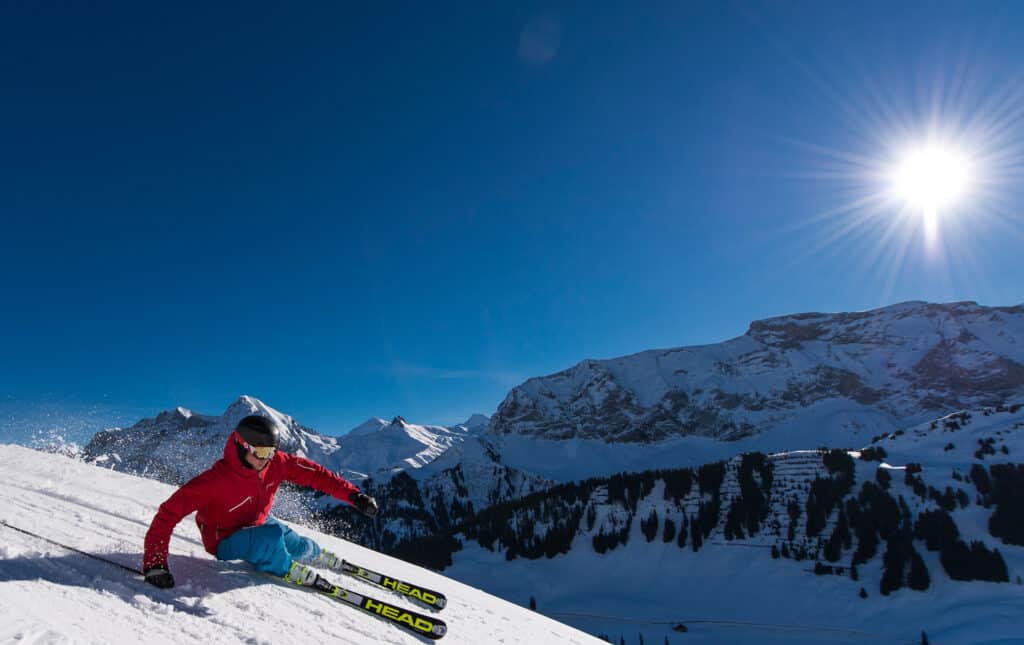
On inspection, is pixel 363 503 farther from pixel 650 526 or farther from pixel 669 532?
pixel 650 526

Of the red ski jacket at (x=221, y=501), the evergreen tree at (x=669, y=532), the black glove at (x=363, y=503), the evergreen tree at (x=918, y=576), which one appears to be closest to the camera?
the red ski jacket at (x=221, y=501)

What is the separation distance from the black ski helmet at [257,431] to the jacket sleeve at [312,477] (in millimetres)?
803

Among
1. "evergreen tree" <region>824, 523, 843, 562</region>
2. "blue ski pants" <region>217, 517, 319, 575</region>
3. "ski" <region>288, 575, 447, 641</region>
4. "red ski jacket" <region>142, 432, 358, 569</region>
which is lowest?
"evergreen tree" <region>824, 523, 843, 562</region>

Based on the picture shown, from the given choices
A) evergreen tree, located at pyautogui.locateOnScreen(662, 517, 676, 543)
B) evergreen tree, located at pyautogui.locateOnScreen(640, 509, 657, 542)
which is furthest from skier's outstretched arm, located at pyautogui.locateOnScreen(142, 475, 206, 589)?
evergreen tree, located at pyautogui.locateOnScreen(640, 509, 657, 542)

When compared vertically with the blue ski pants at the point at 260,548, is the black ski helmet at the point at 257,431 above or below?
above

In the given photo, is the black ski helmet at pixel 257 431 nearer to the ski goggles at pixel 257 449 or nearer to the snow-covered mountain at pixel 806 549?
the ski goggles at pixel 257 449

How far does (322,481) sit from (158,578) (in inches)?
72.9

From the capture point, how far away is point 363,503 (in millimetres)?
5656

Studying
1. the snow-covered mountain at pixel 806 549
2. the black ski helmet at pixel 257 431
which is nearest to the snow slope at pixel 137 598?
the black ski helmet at pixel 257 431

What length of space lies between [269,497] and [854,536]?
195ft

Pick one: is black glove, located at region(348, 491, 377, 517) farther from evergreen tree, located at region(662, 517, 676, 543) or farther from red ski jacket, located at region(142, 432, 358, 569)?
evergreen tree, located at region(662, 517, 676, 543)

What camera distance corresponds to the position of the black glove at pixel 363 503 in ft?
18.4

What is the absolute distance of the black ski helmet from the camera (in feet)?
15.1

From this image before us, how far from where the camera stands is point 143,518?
19.8 ft
